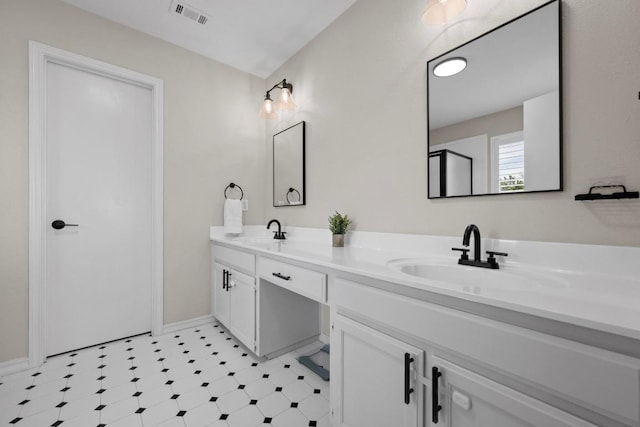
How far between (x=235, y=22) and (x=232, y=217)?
1654 millimetres

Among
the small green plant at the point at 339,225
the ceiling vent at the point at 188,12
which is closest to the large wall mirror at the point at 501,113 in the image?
the small green plant at the point at 339,225

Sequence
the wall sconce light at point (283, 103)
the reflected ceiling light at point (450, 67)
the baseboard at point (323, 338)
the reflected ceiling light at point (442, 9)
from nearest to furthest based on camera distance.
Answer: the reflected ceiling light at point (442, 9)
the reflected ceiling light at point (450, 67)
the baseboard at point (323, 338)
the wall sconce light at point (283, 103)

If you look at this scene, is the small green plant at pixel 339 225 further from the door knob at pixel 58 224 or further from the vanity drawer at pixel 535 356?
the door knob at pixel 58 224

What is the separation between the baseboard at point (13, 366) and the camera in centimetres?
182

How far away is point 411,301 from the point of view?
3.12 ft

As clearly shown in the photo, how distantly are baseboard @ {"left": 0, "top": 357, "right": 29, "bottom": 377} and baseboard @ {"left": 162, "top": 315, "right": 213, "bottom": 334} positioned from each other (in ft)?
2.75

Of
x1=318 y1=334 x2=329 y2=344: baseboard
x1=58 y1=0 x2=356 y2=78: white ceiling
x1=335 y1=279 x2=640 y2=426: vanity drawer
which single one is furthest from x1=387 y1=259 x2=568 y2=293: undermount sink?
x1=58 y1=0 x2=356 y2=78: white ceiling

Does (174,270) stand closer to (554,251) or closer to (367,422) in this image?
(367,422)

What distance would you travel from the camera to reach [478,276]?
1.15 meters

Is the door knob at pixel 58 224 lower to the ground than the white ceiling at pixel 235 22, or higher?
lower

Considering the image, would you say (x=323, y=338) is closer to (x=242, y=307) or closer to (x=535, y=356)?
(x=242, y=307)

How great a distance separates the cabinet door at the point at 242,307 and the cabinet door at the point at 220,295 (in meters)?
0.09

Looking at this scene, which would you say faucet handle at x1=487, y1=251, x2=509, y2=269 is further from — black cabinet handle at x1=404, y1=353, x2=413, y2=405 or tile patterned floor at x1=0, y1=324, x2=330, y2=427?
tile patterned floor at x1=0, y1=324, x2=330, y2=427

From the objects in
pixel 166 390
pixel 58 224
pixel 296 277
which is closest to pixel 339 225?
pixel 296 277
